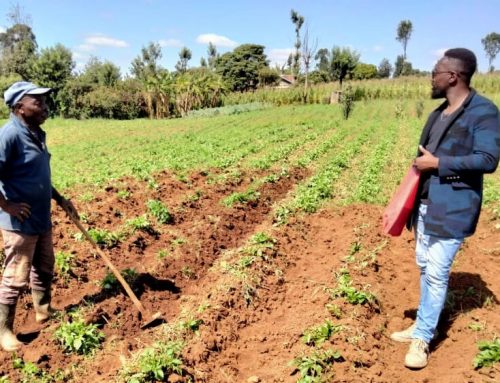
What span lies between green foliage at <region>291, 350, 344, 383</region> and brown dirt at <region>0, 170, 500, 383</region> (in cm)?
7

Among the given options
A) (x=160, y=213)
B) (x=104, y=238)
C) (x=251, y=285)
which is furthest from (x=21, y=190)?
(x=160, y=213)

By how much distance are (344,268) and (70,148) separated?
1646 cm

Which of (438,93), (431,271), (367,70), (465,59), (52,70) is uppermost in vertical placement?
(367,70)

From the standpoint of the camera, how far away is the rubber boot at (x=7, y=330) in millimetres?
4195

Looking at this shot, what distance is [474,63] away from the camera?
3.39 meters

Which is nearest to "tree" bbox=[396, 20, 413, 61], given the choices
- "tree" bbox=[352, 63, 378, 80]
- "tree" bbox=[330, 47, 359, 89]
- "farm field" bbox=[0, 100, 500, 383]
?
"tree" bbox=[352, 63, 378, 80]

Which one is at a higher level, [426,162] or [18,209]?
[426,162]

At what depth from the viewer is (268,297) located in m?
5.16

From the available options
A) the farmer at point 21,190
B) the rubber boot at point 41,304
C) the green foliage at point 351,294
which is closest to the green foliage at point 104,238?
the rubber boot at point 41,304

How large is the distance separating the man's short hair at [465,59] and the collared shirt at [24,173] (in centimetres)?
372

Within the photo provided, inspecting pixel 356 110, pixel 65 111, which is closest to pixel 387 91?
pixel 356 110

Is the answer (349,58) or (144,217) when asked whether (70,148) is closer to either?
(144,217)

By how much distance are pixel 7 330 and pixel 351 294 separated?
347 cm

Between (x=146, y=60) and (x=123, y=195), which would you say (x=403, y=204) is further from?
(x=146, y=60)
